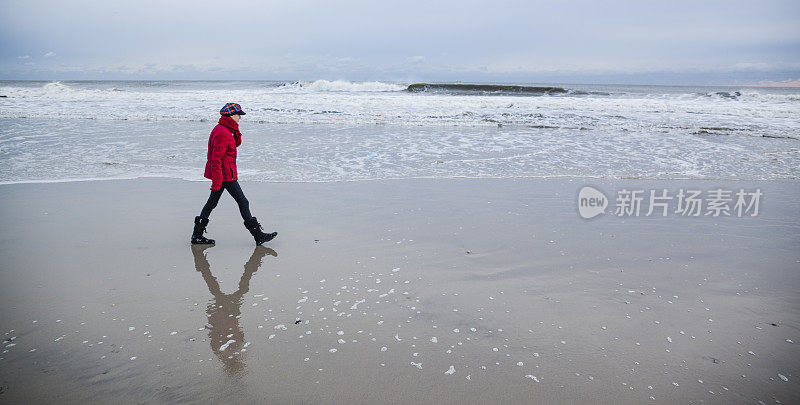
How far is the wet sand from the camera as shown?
8.73ft

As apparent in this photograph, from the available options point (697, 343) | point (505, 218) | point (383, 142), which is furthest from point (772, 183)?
point (383, 142)

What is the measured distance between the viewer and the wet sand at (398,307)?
2662 millimetres

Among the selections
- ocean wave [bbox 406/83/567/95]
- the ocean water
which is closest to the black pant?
the ocean water

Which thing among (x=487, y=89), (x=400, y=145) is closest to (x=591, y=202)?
(x=400, y=145)

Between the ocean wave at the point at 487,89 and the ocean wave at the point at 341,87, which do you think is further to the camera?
the ocean wave at the point at 341,87

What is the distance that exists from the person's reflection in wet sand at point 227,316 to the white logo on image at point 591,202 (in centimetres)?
414

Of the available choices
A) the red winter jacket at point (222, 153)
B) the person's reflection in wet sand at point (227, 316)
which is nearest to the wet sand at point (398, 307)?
the person's reflection in wet sand at point (227, 316)

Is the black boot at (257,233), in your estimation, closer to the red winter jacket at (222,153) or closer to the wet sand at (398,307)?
the wet sand at (398,307)

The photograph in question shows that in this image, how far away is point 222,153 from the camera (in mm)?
4797

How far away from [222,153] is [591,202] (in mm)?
5125

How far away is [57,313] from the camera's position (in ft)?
11.3

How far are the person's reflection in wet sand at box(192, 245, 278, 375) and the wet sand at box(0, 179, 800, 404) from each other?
2 cm

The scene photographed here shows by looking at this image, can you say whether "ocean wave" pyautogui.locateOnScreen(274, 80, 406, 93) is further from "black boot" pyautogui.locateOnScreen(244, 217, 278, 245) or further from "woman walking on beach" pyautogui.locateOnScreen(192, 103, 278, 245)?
"black boot" pyautogui.locateOnScreen(244, 217, 278, 245)

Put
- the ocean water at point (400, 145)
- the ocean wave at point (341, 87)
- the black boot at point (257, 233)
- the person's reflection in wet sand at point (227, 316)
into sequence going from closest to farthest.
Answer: the person's reflection in wet sand at point (227, 316) → the black boot at point (257, 233) → the ocean water at point (400, 145) → the ocean wave at point (341, 87)
